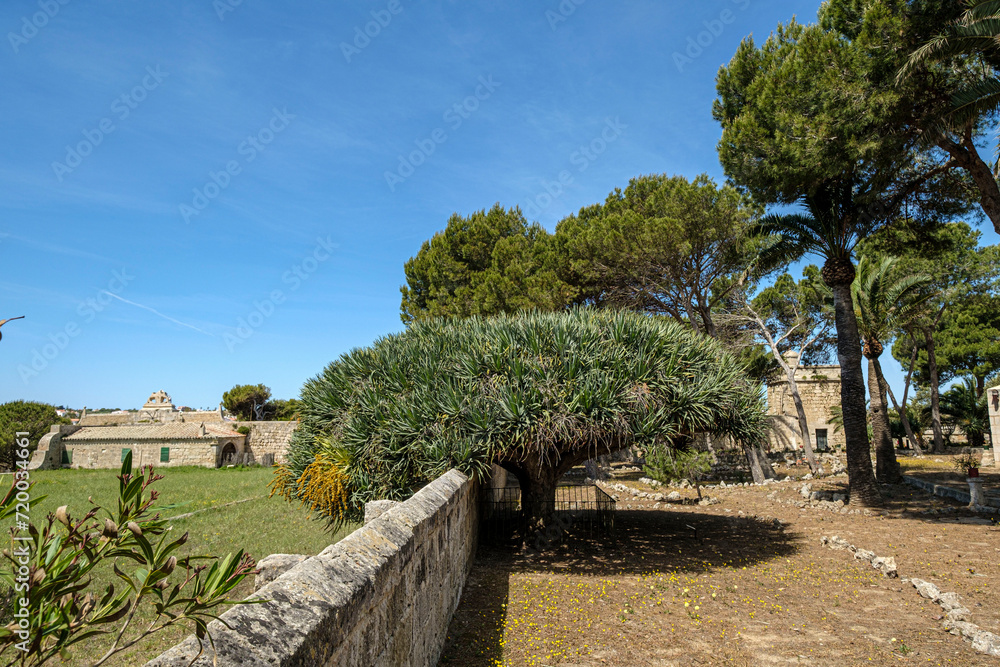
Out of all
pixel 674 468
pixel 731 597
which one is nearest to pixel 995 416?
pixel 674 468

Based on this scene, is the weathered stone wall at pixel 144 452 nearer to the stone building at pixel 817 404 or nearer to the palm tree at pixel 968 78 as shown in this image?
the stone building at pixel 817 404

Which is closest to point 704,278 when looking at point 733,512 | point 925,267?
point 733,512

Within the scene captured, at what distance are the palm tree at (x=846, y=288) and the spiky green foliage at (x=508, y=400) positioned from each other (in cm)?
635

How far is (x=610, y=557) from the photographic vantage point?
9.98 meters

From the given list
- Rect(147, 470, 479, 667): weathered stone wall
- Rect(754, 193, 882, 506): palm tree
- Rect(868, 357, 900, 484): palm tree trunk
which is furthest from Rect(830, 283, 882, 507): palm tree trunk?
Rect(147, 470, 479, 667): weathered stone wall

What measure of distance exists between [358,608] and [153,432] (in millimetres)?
39572

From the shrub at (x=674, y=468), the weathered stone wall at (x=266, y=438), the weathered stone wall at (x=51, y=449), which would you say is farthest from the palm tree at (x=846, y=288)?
the weathered stone wall at (x=51, y=449)

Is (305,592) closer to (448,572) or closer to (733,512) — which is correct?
(448,572)

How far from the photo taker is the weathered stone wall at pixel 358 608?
2004 mm

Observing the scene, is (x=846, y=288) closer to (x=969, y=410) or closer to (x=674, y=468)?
(x=674, y=468)

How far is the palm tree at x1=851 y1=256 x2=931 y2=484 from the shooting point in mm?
17703

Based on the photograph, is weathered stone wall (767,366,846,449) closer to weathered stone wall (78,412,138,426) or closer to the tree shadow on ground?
the tree shadow on ground

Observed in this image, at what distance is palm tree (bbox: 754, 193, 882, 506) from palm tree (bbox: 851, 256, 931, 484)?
357 centimetres

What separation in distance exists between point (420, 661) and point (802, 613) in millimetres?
5036
